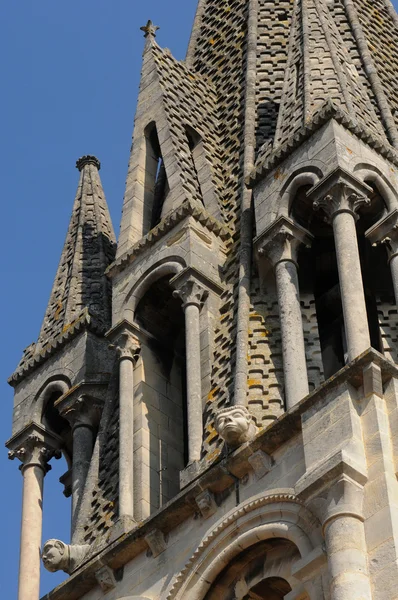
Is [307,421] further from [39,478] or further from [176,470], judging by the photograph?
[39,478]

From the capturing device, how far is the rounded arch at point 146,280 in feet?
83.7

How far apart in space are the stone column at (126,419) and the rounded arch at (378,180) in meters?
3.61

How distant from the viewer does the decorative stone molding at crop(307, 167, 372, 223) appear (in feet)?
77.8

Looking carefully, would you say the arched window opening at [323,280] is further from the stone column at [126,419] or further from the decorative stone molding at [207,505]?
the decorative stone molding at [207,505]

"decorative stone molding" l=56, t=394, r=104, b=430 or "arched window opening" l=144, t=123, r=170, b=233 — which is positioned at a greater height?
"arched window opening" l=144, t=123, r=170, b=233

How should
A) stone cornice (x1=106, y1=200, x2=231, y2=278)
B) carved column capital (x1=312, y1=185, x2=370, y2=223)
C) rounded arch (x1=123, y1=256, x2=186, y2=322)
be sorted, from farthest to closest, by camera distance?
stone cornice (x1=106, y1=200, x2=231, y2=278), rounded arch (x1=123, y1=256, x2=186, y2=322), carved column capital (x1=312, y1=185, x2=370, y2=223)

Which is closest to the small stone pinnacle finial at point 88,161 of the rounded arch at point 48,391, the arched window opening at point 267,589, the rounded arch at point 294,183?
the rounded arch at point 48,391

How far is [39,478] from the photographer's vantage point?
87.5 ft

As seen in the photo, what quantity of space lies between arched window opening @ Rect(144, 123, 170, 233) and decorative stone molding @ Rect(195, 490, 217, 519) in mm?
6155

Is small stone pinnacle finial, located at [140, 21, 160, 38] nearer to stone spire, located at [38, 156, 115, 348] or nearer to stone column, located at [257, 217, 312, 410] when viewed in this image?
stone spire, located at [38, 156, 115, 348]

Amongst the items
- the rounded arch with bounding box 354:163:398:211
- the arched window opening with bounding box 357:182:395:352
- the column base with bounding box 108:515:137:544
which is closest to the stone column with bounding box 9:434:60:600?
the column base with bounding box 108:515:137:544

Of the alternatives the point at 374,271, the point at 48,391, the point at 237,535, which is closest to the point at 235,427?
the point at 237,535

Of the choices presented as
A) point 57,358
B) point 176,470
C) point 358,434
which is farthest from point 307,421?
point 57,358

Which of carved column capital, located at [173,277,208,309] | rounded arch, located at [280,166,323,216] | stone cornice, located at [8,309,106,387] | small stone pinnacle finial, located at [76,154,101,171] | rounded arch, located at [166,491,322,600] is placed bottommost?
rounded arch, located at [166,491,322,600]
